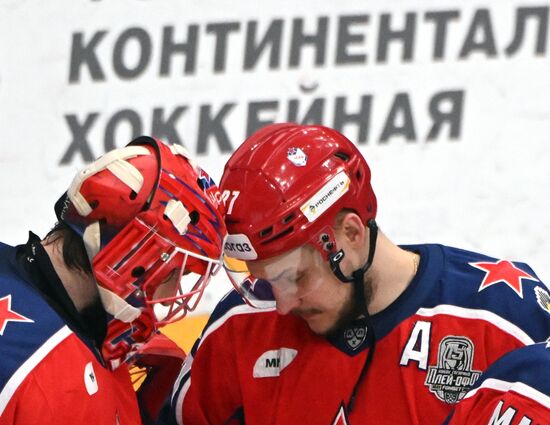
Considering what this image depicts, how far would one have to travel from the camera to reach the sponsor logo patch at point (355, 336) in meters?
3.85

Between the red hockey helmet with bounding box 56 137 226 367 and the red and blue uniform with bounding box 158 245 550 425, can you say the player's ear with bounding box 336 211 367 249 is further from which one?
the red hockey helmet with bounding box 56 137 226 367

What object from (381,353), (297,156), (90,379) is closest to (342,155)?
(297,156)

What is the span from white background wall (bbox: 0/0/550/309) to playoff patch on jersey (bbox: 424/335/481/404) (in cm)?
104

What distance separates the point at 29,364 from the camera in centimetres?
341

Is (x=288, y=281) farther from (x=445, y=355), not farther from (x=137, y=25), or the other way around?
(x=137, y=25)

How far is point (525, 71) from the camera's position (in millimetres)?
4898

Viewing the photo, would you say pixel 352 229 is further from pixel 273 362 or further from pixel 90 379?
pixel 90 379

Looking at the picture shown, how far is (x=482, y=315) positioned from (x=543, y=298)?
0.15 meters

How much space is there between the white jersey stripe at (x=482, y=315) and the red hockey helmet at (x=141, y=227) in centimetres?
53

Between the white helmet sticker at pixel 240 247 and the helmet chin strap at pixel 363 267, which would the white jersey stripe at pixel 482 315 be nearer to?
the helmet chin strap at pixel 363 267

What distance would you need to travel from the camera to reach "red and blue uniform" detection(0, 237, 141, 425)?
11.1ft

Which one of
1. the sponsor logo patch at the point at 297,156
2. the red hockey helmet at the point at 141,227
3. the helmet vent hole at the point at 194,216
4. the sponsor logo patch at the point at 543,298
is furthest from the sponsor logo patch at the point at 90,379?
the sponsor logo patch at the point at 543,298

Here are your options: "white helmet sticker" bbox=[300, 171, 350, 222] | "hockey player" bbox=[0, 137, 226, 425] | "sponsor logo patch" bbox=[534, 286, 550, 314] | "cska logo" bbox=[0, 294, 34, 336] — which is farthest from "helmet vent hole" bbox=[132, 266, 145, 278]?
"sponsor logo patch" bbox=[534, 286, 550, 314]

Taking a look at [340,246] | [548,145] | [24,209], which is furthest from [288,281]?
[24,209]
